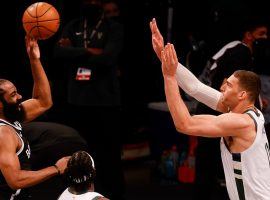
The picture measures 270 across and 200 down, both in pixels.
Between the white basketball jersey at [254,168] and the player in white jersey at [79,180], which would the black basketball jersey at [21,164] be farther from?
the white basketball jersey at [254,168]

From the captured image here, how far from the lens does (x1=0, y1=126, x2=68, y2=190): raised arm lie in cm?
484

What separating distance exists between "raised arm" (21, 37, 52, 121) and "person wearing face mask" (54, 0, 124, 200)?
1233 millimetres

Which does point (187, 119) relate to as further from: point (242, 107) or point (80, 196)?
point (80, 196)

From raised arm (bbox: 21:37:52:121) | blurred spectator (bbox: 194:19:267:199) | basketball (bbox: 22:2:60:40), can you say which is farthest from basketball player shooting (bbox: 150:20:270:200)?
blurred spectator (bbox: 194:19:267:199)

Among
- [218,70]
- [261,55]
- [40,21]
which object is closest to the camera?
[40,21]

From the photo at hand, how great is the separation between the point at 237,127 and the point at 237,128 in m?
0.01

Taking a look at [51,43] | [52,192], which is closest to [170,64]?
[52,192]

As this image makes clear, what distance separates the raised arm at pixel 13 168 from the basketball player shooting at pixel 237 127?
976mm

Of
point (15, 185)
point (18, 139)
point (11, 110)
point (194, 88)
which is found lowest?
point (15, 185)

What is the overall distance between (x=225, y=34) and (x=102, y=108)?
62.3 inches

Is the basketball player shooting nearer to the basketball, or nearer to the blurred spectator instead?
the basketball

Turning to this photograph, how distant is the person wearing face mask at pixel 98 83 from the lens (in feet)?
22.8

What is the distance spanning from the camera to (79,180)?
4.36 metres

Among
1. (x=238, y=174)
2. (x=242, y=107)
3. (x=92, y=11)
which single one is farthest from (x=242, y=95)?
(x=92, y=11)
